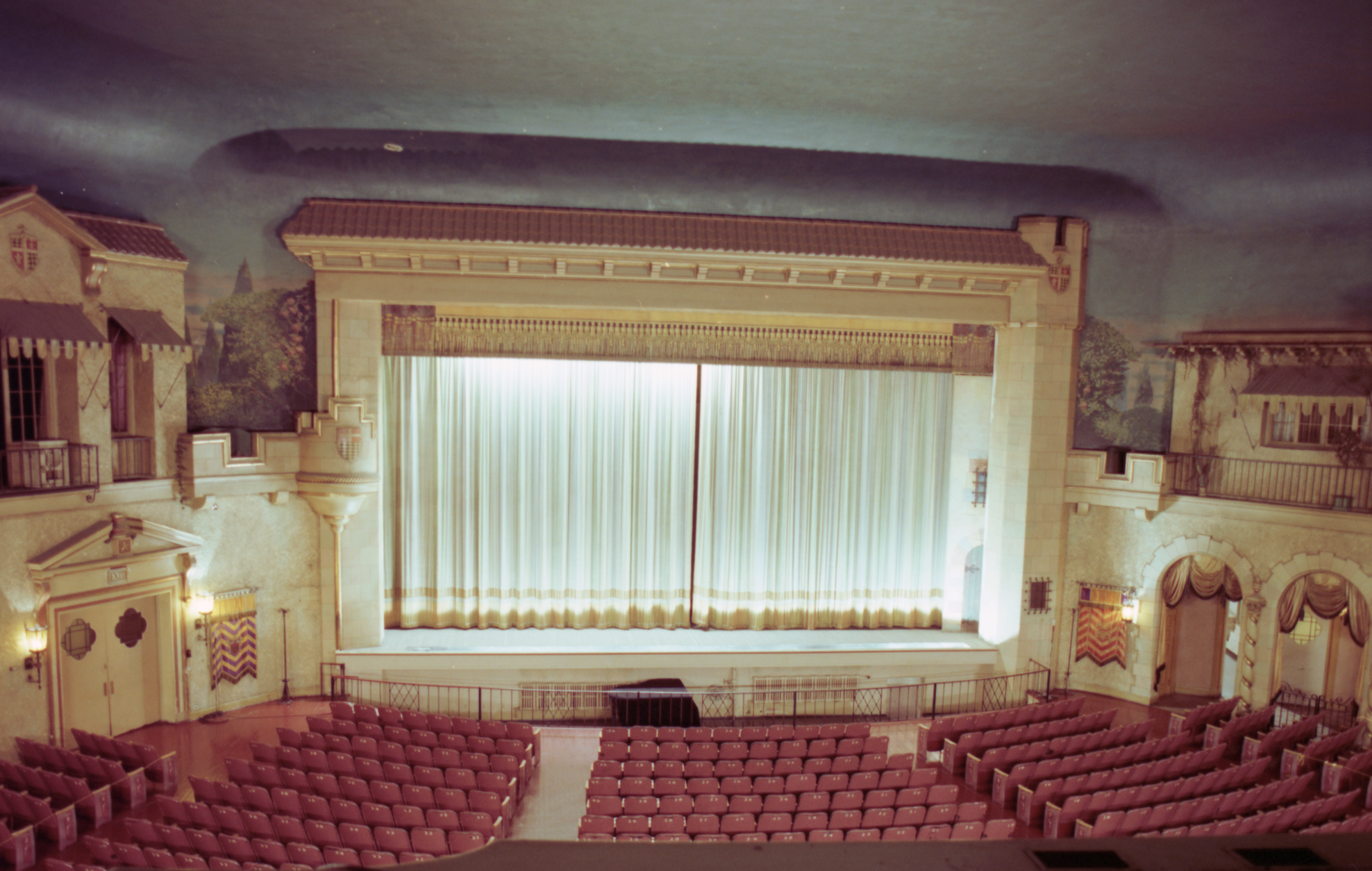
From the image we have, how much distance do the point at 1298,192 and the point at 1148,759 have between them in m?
9.07

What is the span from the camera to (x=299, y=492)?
12.6 m

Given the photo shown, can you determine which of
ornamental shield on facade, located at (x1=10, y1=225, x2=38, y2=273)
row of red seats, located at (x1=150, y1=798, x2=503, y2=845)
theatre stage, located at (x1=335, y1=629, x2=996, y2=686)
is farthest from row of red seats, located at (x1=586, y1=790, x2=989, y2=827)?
ornamental shield on facade, located at (x1=10, y1=225, x2=38, y2=273)

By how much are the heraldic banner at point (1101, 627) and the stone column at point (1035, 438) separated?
0.32m

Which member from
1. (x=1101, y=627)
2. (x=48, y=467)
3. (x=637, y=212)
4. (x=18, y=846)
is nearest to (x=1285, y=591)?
(x=1101, y=627)

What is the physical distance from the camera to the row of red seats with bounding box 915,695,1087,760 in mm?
11188

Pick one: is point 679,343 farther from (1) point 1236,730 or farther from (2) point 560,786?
(1) point 1236,730

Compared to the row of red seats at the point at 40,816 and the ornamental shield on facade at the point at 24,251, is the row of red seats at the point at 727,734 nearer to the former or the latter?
the row of red seats at the point at 40,816

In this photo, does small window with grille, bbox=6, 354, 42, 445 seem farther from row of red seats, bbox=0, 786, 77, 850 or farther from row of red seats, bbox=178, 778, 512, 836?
row of red seats, bbox=178, 778, 512, 836

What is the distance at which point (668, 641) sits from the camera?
14.4m

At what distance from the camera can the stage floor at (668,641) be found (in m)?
13.3

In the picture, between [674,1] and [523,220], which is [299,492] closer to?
[523,220]

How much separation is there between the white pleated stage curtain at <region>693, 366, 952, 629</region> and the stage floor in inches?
18.1

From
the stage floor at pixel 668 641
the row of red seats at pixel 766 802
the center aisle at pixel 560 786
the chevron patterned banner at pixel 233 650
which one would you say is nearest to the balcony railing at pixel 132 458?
the chevron patterned banner at pixel 233 650

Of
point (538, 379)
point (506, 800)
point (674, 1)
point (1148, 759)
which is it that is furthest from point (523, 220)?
point (1148, 759)
